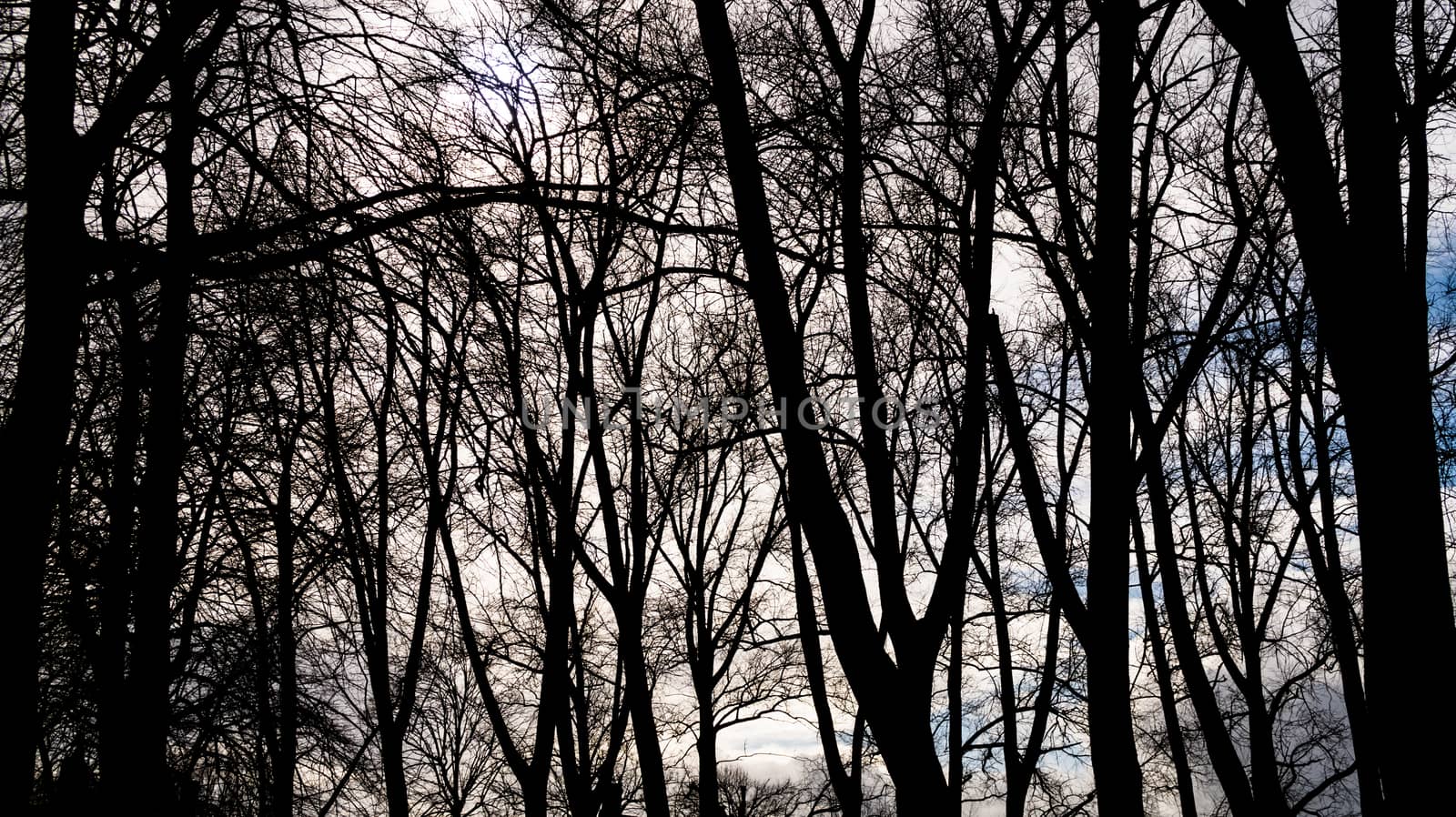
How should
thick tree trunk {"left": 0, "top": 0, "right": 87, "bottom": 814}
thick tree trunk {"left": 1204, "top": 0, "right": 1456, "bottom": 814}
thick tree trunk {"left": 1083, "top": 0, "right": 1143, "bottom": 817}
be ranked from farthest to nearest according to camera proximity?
thick tree trunk {"left": 1083, "top": 0, "right": 1143, "bottom": 817}
thick tree trunk {"left": 0, "top": 0, "right": 87, "bottom": 814}
thick tree trunk {"left": 1204, "top": 0, "right": 1456, "bottom": 814}

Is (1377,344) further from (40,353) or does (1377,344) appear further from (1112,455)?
(40,353)

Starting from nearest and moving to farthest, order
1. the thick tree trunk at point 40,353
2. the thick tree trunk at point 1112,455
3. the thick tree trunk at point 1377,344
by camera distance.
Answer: the thick tree trunk at point 1377,344 → the thick tree trunk at point 40,353 → the thick tree trunk at point 1112,455

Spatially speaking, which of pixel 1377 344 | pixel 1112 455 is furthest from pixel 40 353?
pixel 1377 344

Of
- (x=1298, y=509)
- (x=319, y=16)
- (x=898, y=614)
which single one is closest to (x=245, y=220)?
(x=319, y=16)

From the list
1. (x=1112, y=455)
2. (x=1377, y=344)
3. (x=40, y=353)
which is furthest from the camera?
(x=1112, y=455)

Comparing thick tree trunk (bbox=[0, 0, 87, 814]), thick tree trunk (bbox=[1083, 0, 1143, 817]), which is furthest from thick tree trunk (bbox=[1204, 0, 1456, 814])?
thick tree trunk (bbox=[0, 0, 87, 814])

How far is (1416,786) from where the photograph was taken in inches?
147

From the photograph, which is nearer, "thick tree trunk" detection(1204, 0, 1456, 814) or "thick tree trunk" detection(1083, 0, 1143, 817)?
"thick tree trunk" detection(1204, 0, 1456, 814)

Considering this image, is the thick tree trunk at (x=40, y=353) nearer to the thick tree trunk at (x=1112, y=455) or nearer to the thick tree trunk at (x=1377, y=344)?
the thick tree trunk at (x=1112, y=455)

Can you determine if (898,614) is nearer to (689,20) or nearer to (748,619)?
(689,20)

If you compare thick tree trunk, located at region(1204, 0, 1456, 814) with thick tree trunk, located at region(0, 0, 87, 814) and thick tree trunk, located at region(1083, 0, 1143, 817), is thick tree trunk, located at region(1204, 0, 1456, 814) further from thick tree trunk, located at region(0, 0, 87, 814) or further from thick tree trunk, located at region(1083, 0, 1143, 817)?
thick tree trunk, located at region(0, 0, 87, 814)

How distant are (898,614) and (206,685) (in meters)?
10.4

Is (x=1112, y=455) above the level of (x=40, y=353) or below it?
below

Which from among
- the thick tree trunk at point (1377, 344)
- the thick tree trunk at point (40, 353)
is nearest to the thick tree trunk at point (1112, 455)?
the thick tree trunk at point (1377, 344)
